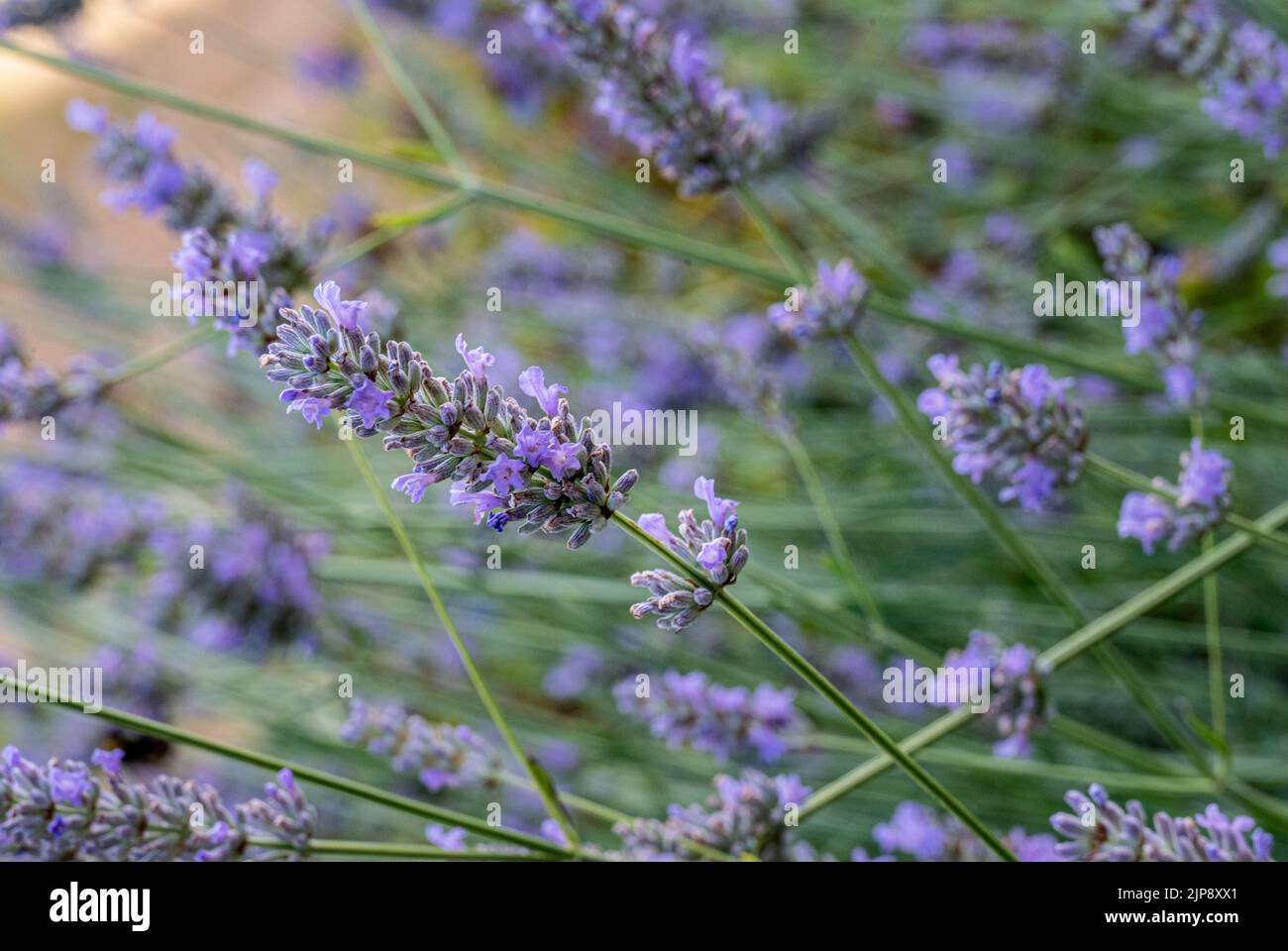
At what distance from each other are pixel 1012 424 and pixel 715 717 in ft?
1.33

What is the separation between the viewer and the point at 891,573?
1.84 m

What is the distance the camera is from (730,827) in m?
0.90

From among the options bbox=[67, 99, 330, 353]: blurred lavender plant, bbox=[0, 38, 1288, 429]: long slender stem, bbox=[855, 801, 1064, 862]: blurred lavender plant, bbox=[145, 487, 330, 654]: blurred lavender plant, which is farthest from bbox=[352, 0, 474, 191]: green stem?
bbox=[855, 801, 1064, 862]: blurred lavender plant

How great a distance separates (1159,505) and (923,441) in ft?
0.69

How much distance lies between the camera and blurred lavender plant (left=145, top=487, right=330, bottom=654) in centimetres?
141

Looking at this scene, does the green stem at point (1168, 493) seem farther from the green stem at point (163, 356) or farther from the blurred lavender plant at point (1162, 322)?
the green stem at point (163, 356)

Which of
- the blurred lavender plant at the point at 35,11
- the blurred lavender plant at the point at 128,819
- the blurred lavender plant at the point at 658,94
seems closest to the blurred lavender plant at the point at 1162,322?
the blurred lavender plant at the point at 658,94

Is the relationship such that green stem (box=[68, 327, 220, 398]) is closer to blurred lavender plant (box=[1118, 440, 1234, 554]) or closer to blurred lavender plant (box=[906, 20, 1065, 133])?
blurred lavender plant (box=[1118, 440, 1234, 554])

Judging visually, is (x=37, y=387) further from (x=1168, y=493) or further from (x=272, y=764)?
(x=1168, y=493)

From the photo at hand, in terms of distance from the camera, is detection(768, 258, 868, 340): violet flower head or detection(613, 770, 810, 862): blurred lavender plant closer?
detection(613, 770, 810, 862): blurred lavender plant

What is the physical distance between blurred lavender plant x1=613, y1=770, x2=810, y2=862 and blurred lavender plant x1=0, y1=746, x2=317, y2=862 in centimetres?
25

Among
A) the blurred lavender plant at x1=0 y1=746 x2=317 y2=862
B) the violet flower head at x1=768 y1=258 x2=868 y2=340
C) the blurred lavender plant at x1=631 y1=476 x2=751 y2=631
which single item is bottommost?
the blurred lavender plant at x1=0 y1=746 x2=317 y2=862
